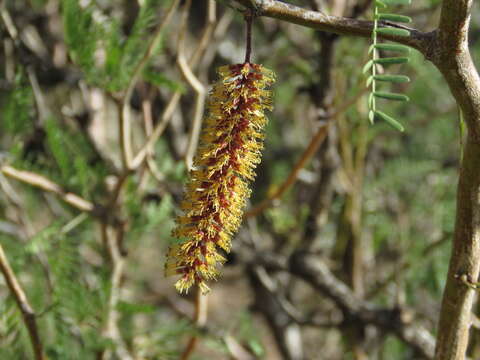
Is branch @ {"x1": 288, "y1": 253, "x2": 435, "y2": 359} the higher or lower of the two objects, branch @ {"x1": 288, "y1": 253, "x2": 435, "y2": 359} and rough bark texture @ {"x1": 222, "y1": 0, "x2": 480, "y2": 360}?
the lower

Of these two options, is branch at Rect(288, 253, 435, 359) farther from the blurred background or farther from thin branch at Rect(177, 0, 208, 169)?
thin branch at Rect(177, 0, 208, 169)

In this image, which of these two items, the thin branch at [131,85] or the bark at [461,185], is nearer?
the bark at [461,185]

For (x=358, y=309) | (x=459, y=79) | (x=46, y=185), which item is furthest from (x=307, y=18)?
(x=358, y=309)

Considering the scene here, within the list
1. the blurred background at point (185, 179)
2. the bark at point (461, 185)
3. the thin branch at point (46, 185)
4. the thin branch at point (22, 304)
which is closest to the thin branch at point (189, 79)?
the blurred background at point (185, 179)

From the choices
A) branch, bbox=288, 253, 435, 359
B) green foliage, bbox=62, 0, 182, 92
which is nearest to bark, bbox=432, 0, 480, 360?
green foliage, bbox=62, 0, 182, 92

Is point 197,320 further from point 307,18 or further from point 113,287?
point 307,18

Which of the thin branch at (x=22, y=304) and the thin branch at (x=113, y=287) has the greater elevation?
the thin branch at (x=22, y=304)

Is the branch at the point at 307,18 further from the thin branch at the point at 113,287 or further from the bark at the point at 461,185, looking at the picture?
the thin branch at the point at 113,287
